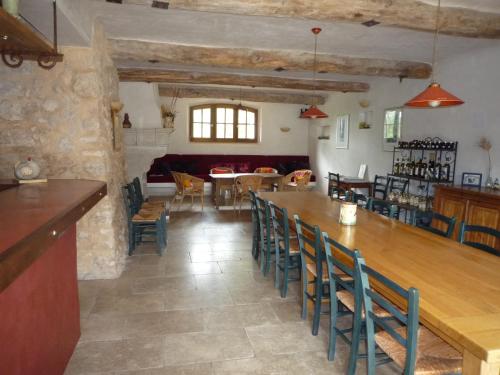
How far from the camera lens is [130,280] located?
3660 millimetres

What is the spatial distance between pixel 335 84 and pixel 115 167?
15.6 feet

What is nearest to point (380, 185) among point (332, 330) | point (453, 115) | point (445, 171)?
point (445, 171)

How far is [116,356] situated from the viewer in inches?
93.8

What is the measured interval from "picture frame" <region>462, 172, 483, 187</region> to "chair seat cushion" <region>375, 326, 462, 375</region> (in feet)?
11.3

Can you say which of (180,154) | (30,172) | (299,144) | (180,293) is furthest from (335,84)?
(30,172)

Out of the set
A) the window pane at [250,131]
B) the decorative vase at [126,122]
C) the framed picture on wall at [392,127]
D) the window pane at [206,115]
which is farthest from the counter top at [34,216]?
the window pane at [250,131]

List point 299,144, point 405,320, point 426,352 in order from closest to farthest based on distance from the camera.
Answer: point 405,320 < point 426,352 < point 299,144

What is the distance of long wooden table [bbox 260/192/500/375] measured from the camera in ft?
4.22

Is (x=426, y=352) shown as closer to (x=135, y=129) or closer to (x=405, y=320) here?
(x=405, y=320)

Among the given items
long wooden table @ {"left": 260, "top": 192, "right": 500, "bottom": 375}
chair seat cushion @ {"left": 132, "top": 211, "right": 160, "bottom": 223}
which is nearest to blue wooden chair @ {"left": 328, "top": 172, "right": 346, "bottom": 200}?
chair seat cushion @ {"left": 132, "top": 211, "right": 160, "bottom": 223}

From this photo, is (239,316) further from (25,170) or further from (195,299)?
(25,170)

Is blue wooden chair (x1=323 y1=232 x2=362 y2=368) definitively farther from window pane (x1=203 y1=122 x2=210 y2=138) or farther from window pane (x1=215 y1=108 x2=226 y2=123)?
window pane (x1=215 y1=108 x2=226 y2=123)

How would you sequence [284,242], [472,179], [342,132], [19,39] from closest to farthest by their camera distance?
[19,39], [284,242], [472,179], [342,132]

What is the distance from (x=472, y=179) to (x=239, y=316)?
11.6 ft
